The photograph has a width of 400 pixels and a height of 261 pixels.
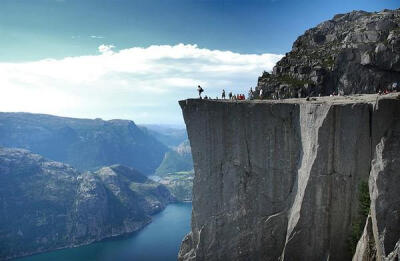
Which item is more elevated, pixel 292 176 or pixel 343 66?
pixel 343 66

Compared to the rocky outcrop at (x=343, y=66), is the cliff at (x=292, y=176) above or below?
below

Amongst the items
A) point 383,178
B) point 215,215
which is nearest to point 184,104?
point 215,215

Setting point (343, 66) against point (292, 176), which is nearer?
point (292, 176)

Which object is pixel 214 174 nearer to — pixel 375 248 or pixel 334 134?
pixel 334 134

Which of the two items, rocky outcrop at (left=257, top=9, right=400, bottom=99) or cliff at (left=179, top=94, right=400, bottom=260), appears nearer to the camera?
cliff at (left=179, top=94, right=400, bottom=260)
